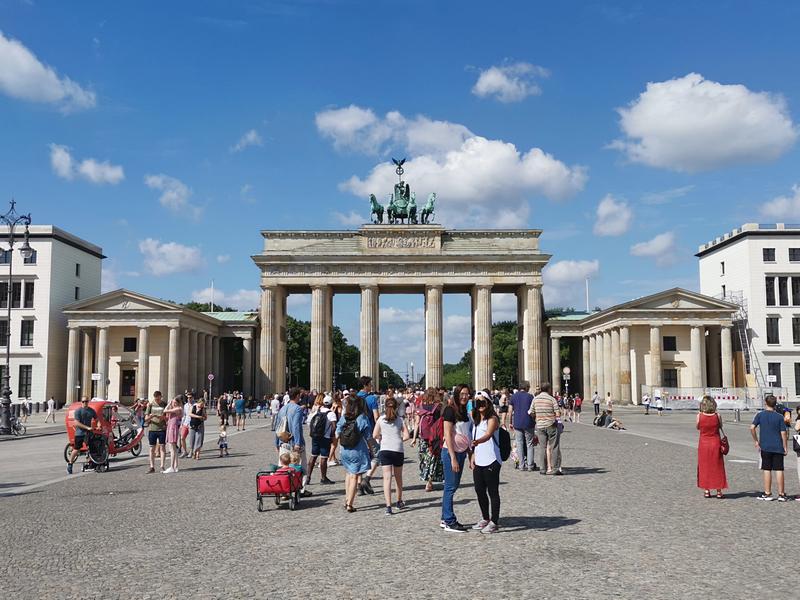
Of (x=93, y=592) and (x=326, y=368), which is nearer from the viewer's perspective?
(x=93, y=592)

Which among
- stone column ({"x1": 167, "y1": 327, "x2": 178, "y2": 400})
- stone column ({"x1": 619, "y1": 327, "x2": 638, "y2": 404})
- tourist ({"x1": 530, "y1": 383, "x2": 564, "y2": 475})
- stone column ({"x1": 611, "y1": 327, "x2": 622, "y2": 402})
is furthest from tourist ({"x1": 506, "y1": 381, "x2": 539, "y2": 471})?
stone column ({"x1": 167, "y1": 327, "x2": 178, "y2": 400})

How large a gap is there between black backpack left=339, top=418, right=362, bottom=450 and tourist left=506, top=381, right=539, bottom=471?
6.69 meters

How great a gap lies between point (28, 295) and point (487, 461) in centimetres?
6662

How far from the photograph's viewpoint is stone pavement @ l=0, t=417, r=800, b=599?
26.9ft

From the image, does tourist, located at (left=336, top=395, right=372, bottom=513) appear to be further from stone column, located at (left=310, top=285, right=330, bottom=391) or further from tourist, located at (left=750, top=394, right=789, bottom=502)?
stone column, located at (left=310, top=285, right=330, bottom=391)

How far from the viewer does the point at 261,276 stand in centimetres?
7356

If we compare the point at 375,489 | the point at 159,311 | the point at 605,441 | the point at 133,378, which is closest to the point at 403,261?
the point at 159,311

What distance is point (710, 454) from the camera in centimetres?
1406

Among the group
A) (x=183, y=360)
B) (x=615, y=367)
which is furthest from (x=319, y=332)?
(x=615, y=367)

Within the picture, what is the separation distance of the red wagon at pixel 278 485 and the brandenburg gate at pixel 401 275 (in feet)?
193

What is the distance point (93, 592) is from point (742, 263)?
73.6 m

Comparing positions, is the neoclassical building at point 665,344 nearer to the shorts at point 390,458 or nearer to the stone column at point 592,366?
the stone column at point 592,366

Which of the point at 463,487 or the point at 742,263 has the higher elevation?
the point at 742,263

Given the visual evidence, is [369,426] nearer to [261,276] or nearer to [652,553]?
[652,553]
